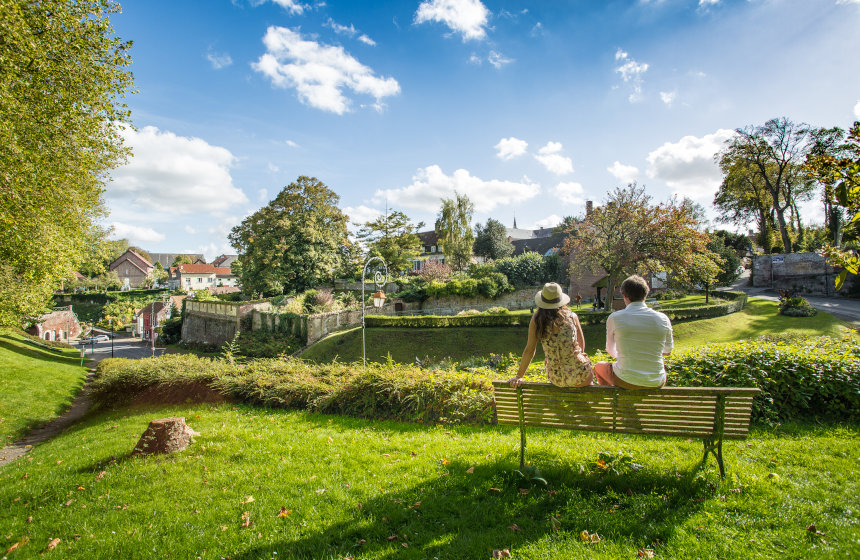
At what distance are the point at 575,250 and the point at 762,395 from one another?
1879 cm

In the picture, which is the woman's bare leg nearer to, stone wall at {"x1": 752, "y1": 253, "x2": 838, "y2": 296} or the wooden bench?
the wooden bench

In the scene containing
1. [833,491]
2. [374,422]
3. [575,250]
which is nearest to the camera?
[833,491]

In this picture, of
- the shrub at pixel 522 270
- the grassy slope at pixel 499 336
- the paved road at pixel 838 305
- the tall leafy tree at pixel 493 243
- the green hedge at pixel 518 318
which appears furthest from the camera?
the tall leafy tree at pixel 493 243

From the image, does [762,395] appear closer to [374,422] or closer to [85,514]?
[374,422]

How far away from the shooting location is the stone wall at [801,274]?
2855cm

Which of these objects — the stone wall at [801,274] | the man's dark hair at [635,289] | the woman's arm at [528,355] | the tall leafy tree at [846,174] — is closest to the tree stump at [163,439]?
the woman's arm at [528,355]

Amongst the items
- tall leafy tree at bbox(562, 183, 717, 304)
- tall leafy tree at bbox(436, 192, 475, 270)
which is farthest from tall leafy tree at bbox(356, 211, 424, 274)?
tall leafy tree at bbox(562, 183, 717, 304)

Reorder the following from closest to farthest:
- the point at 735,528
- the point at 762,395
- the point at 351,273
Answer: the point at 735,528, the point at 762,395, the point at 351,273

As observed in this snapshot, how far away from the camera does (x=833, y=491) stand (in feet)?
11.2

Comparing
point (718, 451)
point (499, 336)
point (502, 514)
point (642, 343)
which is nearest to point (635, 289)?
point (642, 343)

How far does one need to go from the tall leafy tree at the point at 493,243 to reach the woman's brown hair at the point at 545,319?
46.9 meters

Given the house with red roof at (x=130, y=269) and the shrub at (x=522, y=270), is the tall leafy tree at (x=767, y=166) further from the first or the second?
the house with red roof at (x=130, y=269)

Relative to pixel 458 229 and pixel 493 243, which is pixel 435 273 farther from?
pixel 493 243

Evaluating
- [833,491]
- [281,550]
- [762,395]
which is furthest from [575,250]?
[281,550]
